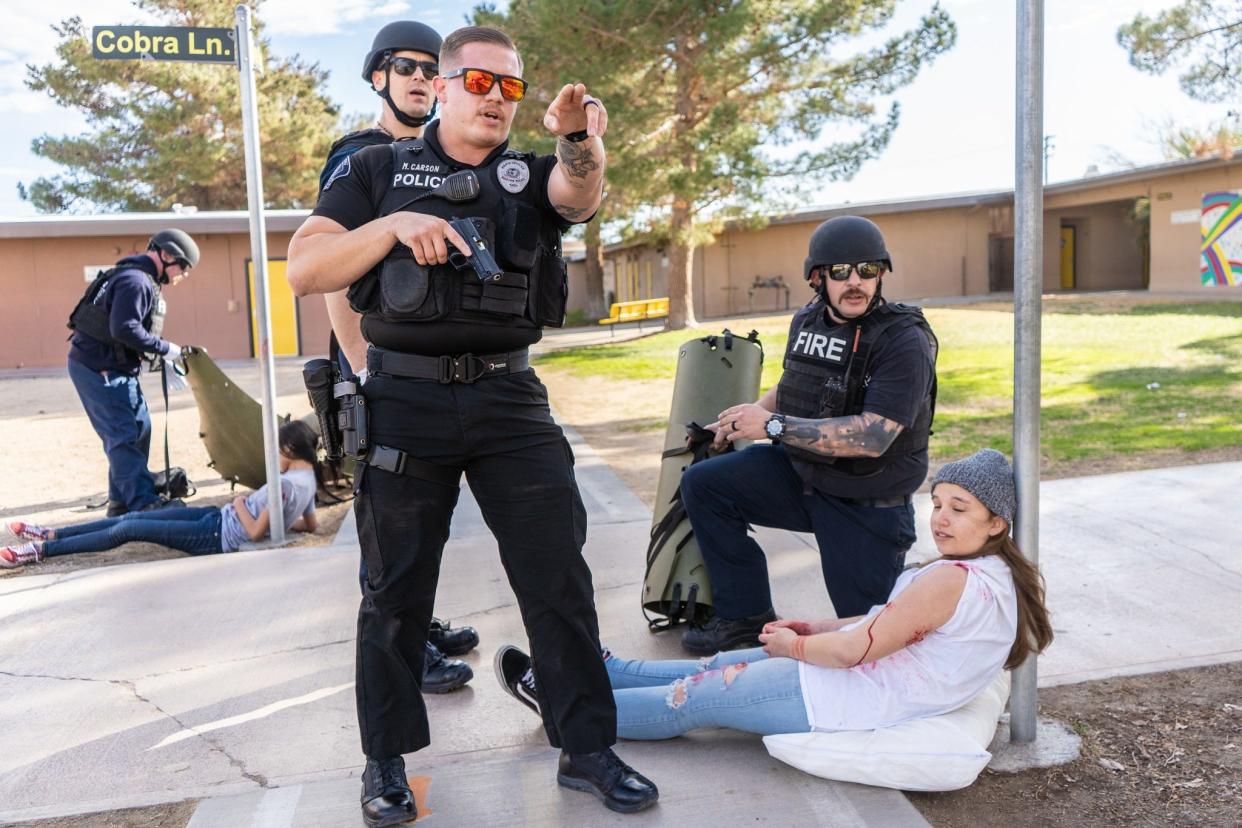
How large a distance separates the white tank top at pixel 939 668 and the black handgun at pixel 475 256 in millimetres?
1350

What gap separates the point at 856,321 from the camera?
11.8 feet

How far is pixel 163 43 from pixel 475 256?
3833 mm

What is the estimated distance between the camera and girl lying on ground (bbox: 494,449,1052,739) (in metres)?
2.66

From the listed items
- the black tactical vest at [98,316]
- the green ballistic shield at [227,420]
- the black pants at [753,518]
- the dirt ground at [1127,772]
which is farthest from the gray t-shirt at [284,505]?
the black pants at [753,518]

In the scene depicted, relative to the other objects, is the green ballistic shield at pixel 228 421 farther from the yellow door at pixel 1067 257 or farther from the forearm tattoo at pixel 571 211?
the yellow door at pixel 1067 257

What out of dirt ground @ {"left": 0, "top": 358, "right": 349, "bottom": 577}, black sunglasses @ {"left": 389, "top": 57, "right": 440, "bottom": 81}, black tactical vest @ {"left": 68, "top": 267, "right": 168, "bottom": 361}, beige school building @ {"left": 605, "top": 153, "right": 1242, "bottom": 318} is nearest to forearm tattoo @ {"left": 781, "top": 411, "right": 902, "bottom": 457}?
black sunglasses @ {"left": 389, "top": 57, "right": 440, "bottom": 81}

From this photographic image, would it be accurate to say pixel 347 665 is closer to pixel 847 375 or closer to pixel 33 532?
pixel 847 375

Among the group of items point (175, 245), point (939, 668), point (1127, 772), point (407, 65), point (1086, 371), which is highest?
point (407, 65)

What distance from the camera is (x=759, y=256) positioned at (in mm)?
32219

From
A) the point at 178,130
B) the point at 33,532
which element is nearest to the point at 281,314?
the point at 178,130

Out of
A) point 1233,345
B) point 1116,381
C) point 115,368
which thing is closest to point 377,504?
point 115,368

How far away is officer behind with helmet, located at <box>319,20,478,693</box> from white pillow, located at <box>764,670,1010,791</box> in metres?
1.32

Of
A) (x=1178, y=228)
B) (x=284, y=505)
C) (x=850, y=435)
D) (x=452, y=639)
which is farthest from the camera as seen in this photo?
(x=1178, y=228)

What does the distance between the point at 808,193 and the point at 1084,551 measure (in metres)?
18.1
